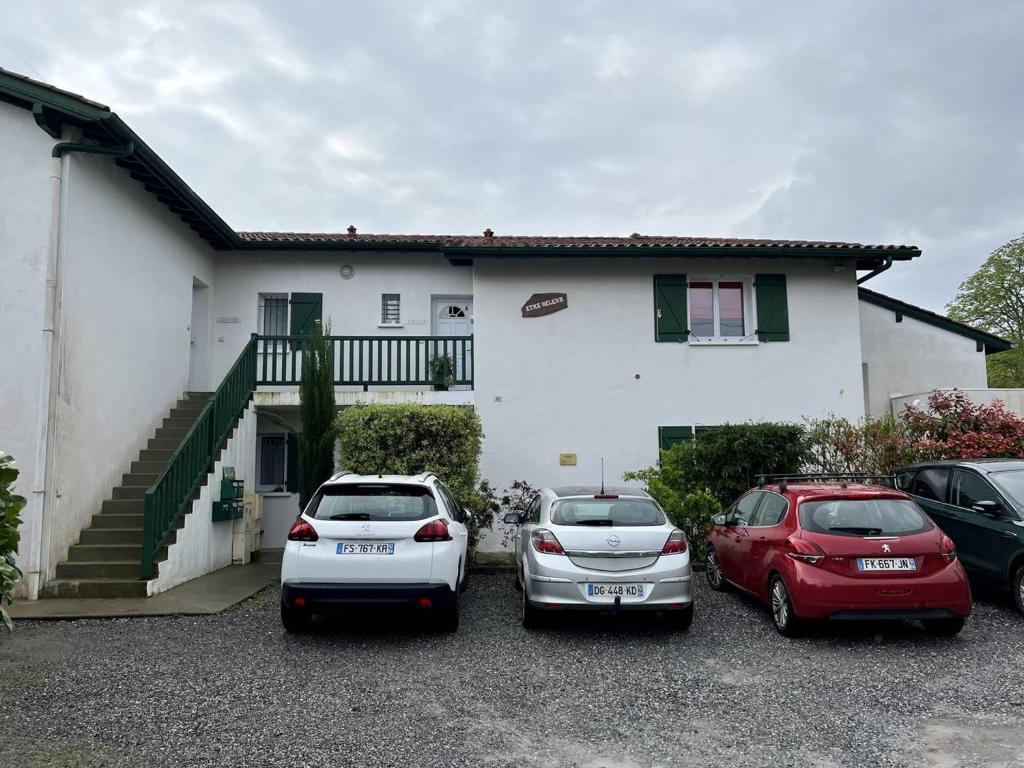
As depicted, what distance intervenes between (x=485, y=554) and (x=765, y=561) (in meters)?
5.74

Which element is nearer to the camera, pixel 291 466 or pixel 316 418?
pixel 316 418

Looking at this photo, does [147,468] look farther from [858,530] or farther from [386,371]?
[858,530]

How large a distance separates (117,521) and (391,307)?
6479mm

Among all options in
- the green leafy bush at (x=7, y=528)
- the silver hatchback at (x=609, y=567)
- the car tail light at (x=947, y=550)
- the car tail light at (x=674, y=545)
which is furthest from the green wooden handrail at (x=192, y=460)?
the car tail light at (x=947, y=550)

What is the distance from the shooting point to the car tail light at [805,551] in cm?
628

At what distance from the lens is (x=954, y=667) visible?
18.7 feet

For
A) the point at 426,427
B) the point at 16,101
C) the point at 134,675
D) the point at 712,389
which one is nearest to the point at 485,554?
the point at 426,427

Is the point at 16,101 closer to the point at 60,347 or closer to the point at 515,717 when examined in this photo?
the point at 60,347

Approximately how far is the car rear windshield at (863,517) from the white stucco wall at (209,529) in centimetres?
773

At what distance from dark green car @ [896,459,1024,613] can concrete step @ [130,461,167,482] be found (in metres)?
10.8

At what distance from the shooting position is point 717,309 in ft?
43.2

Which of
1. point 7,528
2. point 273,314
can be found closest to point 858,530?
point 7,528

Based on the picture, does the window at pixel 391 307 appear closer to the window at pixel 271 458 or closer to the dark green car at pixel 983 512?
the window at pixel 271 458

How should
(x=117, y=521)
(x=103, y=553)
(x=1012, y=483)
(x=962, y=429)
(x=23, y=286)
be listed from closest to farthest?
(x=1012, y=483)
(x=23, y=286)
(x=103, y=553)
(x=117, y=521)
(x=962, y=429)
